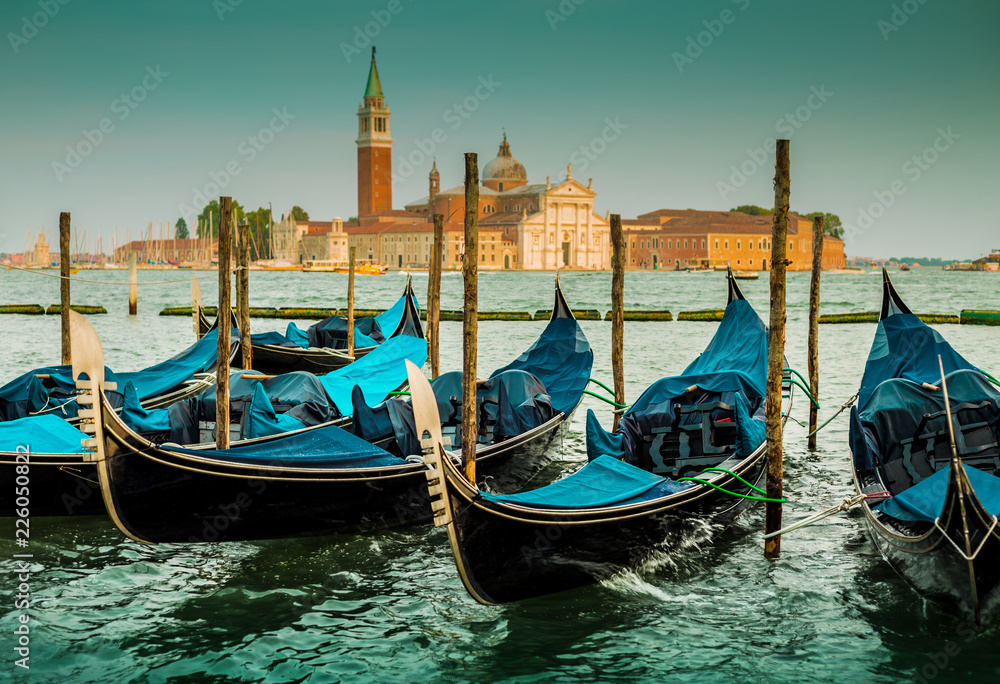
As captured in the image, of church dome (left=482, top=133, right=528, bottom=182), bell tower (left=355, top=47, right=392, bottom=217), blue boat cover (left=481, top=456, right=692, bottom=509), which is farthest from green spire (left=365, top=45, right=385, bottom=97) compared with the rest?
blue boat cover (left=481, top=456, right=692, bottom=509)

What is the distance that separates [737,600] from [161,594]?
93.2 inches

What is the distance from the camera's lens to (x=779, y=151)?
431 cm

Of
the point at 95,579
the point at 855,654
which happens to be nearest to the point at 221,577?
the point at 95,579

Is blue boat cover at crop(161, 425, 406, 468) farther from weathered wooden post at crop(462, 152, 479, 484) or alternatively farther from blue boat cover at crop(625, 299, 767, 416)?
blue boat cover at crop(625, 299, 767, 416)

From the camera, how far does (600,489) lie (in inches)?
154

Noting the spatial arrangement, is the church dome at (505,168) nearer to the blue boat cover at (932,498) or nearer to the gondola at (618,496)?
the gondola at (618,496)

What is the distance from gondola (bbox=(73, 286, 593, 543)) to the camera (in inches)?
147

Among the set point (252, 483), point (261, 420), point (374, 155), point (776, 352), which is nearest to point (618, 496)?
point (776, 352)

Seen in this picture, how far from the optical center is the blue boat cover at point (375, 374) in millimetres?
6141

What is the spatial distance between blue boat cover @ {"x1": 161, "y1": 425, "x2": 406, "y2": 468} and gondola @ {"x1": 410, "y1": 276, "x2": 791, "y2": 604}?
959mm

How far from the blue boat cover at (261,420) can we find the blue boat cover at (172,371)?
1704 millimetres

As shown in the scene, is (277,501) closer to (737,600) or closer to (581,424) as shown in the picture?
(737,600)

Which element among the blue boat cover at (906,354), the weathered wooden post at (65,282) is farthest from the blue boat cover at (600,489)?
the weathered wooden post at (65,282)

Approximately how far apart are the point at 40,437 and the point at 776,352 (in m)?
3.45
